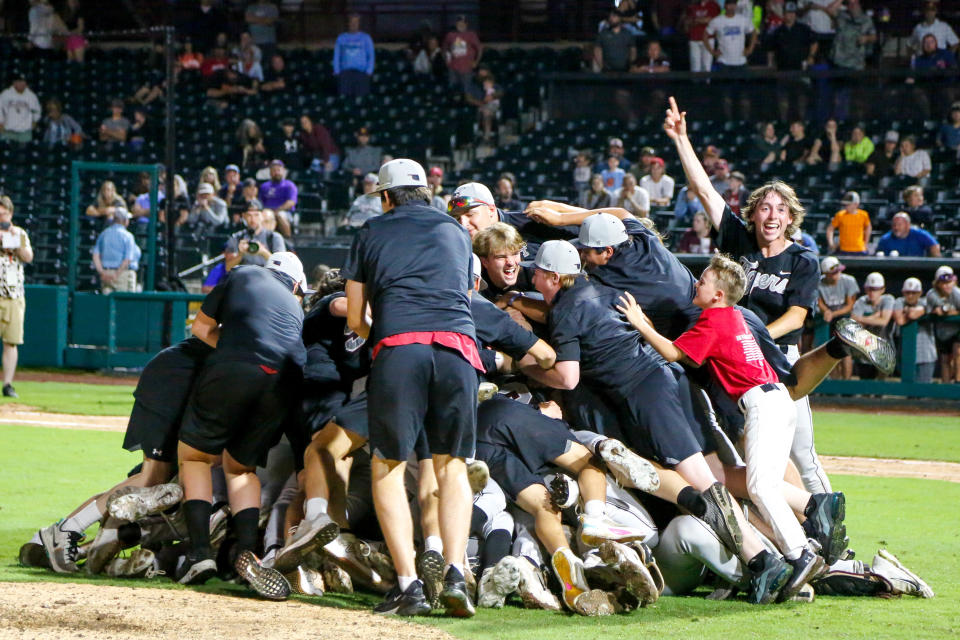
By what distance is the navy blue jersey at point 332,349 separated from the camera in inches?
266

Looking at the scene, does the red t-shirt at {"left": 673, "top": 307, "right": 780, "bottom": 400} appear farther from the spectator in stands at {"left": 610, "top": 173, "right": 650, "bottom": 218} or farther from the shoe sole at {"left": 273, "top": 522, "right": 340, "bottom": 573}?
the spectator in stands at {"left": 610, "top": 173, "right": 650, "bottom": 218}

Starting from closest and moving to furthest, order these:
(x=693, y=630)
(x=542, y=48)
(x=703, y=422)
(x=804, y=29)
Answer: (x=693, y=630) → (x=703, y=422) → (x=804, y=29) → (x=542, y=48)

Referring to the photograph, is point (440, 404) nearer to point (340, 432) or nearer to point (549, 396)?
point (340, 432)

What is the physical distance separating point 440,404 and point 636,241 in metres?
1.91

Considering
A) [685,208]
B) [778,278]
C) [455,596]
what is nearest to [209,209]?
[685,208]

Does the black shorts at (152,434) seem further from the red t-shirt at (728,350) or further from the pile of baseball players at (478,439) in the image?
the red t-shirt at (728,350)

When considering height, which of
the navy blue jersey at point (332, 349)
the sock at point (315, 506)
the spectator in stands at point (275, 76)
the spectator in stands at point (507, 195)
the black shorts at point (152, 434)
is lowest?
the sock at point (315, 506)

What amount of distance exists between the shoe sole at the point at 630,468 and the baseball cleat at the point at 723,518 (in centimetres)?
27

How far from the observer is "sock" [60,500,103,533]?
654 cm

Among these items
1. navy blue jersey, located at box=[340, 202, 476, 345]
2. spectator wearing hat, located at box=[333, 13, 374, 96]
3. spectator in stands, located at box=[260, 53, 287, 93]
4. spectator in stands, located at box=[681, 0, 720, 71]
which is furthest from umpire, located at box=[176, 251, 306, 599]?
spectator in stands, located at box=[260, 53, 287, 93]

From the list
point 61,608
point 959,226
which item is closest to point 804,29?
point 959,226

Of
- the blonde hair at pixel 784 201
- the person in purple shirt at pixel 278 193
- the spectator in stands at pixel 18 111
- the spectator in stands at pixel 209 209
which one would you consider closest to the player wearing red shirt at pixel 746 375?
the blonde hair at pixel 784 201

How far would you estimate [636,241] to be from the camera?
7.08 meters

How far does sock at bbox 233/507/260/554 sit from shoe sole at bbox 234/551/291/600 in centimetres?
40
